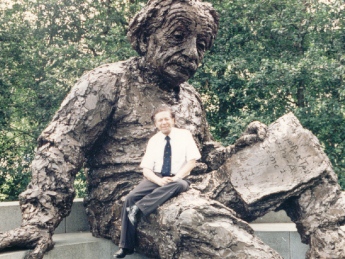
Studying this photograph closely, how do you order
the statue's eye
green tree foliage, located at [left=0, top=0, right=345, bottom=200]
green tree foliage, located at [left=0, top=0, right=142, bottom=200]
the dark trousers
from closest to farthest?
1. the dark trousers
2. the statue's eye
3. green tree foliage, located at [left=0, top=0, right=345, bottom=200]
4. green tree foliage, located at [left=0, top=0, right=142, bottom=200]

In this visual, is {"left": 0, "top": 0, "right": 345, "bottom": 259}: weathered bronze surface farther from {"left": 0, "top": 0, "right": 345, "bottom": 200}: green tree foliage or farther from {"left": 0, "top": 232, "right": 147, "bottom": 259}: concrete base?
{"left": 0, "top": 0, "right": 345, "bottom": 200}: green tree foliage

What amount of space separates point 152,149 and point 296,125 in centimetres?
105

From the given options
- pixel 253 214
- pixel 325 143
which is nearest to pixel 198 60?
pixel 253 214

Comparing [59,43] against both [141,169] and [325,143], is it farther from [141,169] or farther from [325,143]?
[141,169]

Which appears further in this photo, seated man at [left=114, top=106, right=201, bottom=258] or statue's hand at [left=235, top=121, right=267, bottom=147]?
statue's hand at [left=235, top=121, right=267, bottom=147]

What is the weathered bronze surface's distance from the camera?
3.53m

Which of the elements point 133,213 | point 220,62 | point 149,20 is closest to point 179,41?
point 149,20

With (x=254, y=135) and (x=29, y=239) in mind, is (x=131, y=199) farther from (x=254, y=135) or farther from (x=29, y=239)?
(x=254, y=135)

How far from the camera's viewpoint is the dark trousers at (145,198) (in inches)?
131

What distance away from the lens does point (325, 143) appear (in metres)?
8.61

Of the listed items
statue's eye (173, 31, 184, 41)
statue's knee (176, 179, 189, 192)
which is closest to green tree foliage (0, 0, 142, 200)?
statue's eye (173, 31, 184, 41)

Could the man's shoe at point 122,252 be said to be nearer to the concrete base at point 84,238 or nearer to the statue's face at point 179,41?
the concrete base at point 84,238

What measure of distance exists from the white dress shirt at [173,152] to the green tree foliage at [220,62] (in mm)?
4565

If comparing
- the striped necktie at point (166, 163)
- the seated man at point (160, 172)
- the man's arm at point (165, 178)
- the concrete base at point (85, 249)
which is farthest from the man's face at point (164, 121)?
the concrete base at point (85, 249)
